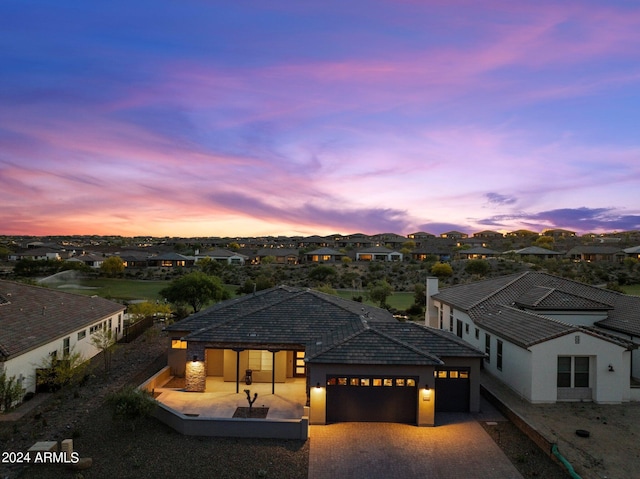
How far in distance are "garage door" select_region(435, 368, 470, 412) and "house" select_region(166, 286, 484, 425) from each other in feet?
0.14

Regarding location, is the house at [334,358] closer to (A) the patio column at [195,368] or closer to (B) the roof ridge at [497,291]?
(A) the patio column at [195,368]

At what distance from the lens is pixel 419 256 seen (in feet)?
354

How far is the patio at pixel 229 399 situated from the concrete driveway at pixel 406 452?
7.36ft

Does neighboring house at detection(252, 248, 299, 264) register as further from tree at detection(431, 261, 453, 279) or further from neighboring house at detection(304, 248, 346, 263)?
tree at detection(431, 261, 453, 279)

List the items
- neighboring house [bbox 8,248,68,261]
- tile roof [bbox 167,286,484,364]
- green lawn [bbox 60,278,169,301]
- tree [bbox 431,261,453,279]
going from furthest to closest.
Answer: neighboring house [bbox 8,248,68,261]
tree [bbox 431,261,453,279]
green lawn [bbox 60,278,169,301]
tile roof [bbox 167,286,484,364]

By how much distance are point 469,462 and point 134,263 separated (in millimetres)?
100891

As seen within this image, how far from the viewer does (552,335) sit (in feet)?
59.6

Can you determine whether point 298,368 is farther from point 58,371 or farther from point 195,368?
point 58,371

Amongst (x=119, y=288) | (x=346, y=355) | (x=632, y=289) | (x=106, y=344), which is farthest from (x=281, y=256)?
(x=346, y=355)

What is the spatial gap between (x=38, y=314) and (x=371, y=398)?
19.3 meters

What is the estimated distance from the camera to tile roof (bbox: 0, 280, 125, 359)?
19034 millimetres

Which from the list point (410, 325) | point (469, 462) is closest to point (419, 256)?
point (410, 325)

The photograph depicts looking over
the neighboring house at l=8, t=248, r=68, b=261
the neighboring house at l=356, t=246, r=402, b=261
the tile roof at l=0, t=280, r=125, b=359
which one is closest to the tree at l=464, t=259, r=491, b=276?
the neighboring house at l=356, t=246, r=402, b=261

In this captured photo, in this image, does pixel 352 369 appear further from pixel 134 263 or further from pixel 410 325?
pixel 134 263
